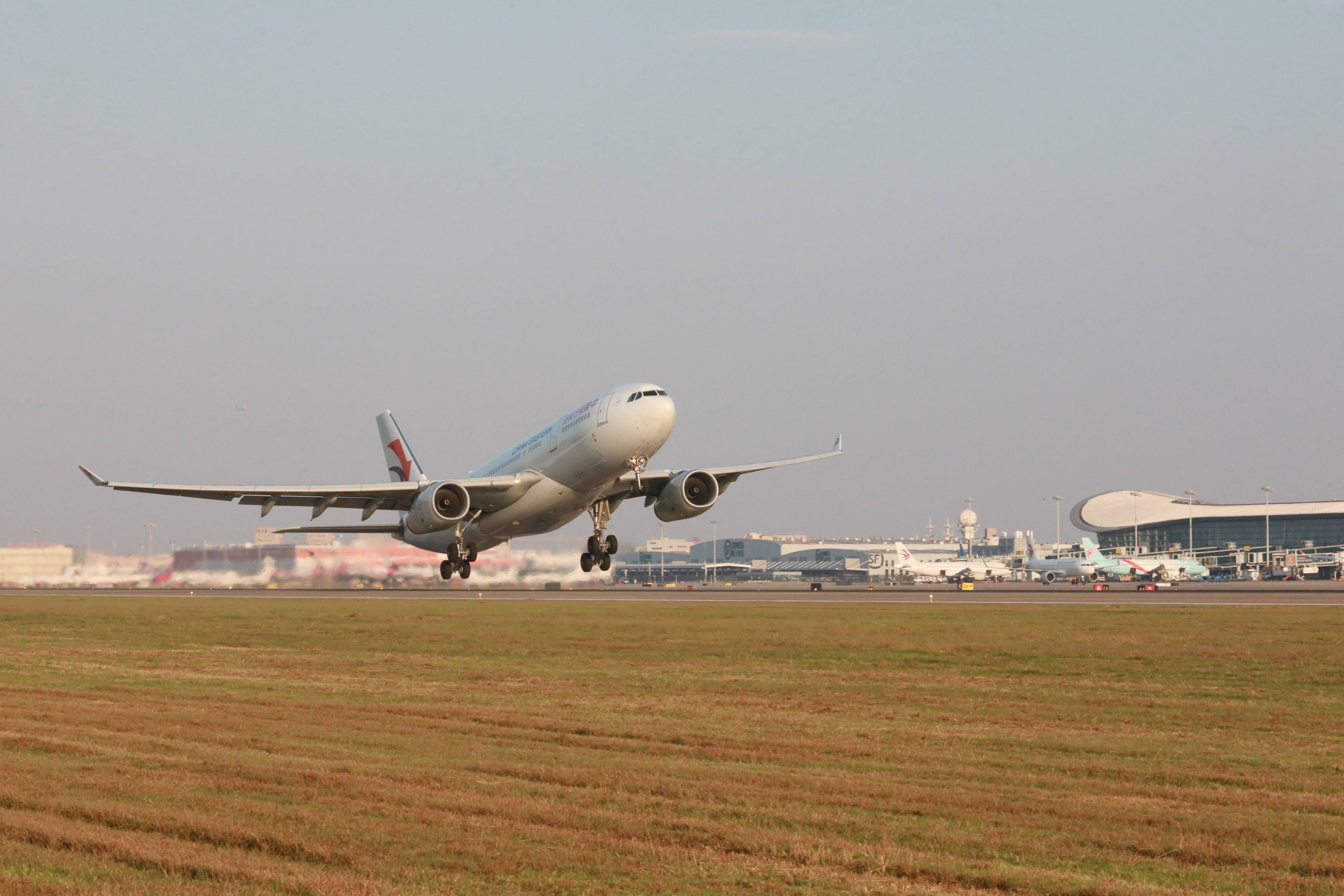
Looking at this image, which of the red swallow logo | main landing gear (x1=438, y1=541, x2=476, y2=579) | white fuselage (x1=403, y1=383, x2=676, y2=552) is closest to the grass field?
white fuselage (x1=403, y1=383, x2=676, y2=552)

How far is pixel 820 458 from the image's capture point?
2159 inches

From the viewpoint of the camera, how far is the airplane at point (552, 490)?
44594 millimetres

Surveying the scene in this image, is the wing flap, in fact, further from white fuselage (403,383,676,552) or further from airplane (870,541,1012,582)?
airplane (870,541,1012,582)

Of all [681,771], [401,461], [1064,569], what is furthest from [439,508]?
[1064,569]

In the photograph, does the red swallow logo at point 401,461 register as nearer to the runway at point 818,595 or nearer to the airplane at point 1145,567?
the runway at point 818,595

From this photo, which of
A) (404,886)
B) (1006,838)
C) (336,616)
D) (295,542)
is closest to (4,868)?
(404,886)

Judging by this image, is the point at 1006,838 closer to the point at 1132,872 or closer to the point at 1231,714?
the point at 1132,872

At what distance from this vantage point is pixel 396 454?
71562mm

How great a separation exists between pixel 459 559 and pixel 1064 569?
102 m

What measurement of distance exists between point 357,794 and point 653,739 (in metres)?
5.85

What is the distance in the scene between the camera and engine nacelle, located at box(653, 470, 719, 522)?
1966 inches

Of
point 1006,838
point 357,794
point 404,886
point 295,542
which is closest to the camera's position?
point 404,886

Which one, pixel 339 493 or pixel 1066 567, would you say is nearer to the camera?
pixel 339 493

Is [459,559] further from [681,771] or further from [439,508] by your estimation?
[681,771]
